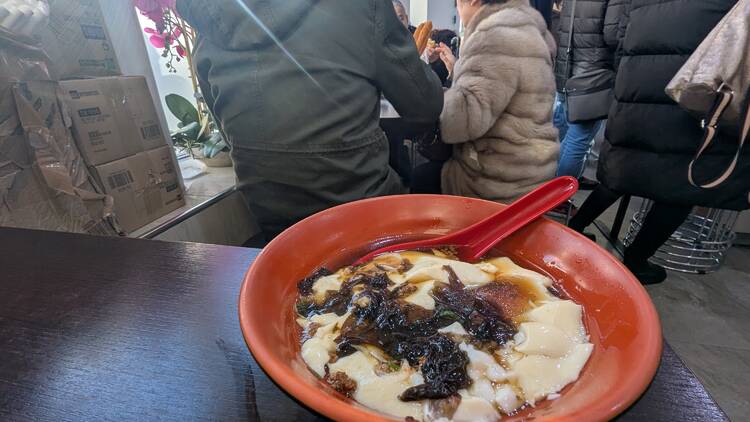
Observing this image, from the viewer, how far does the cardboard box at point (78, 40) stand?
1140mm

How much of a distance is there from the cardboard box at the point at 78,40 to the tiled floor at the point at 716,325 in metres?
2.53

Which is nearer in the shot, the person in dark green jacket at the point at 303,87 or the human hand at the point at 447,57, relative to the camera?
the person in dark green jacket at the point at 303,87

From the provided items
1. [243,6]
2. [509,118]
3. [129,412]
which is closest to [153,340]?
[129,412]

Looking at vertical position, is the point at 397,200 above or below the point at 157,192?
above

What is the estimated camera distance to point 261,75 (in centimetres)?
112

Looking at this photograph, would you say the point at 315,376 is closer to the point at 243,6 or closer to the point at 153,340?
the point at 153,340

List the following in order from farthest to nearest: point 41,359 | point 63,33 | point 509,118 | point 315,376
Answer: point 509,118 → point 63,33 → point 41,359 → point 315,376

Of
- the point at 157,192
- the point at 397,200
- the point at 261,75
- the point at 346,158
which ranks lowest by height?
the point at 157,192

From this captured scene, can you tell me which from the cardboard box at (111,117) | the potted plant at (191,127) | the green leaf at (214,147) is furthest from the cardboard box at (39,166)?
the potted plant at (191,127)

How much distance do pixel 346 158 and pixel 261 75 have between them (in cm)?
36

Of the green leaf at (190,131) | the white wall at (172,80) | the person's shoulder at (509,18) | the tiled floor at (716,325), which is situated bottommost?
the tiled floor at (716,325)

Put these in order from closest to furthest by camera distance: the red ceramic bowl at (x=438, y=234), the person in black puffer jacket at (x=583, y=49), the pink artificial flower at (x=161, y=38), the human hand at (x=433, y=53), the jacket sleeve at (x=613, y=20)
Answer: the red ceramic bowl at (x=438, y=234) → the pink artificial flower at (x=161, y=38) → the jacket sleeve at (x=613, y=20) → the person in black puffer jacket at (x=583, y=49) → the human hand at (x=433, y=53)

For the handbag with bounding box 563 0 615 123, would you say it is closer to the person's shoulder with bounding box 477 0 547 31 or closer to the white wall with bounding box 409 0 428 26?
the person's shoulder with bounding box 477 0 547 31

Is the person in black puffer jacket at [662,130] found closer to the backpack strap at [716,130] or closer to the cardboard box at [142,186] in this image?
the backpack strap at [716,130]
